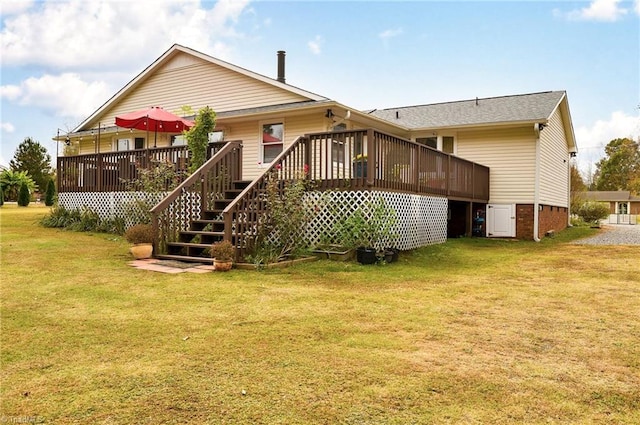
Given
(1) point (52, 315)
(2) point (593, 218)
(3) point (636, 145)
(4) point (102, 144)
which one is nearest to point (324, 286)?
(1) point (52, 315)

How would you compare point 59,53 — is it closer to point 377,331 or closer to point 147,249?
point 147,249

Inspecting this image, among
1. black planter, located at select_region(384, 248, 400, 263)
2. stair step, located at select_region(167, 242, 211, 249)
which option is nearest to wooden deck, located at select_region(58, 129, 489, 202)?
black planter, located at select_region(384, 248, 400, 263)

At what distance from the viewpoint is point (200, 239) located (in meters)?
8.21

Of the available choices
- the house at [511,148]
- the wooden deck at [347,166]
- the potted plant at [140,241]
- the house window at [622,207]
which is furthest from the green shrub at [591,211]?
the house window at [622,207]

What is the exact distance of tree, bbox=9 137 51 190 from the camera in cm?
4496

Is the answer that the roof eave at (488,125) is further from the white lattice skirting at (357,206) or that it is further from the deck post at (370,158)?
the deck post at (370,158)

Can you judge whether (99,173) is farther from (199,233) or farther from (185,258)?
(185,258)

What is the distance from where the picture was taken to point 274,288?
5.59 m

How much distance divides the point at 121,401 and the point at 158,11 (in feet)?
39.3

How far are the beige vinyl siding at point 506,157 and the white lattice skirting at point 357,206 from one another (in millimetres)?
4146

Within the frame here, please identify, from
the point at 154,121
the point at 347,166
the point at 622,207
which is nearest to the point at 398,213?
the point at 347,166

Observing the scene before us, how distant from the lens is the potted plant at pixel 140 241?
766 cm

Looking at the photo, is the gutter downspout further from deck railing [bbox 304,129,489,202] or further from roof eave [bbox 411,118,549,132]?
deck railing [bbox 304,129,489,202]

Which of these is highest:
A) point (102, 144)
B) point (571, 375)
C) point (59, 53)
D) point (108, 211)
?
point (59, 53)
